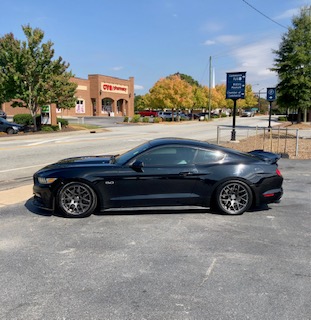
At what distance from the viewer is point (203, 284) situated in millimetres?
3312

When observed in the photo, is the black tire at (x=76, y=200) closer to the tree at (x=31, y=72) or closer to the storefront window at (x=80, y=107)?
the tree at (x=31, y=72)

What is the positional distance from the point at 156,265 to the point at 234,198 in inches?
89.0

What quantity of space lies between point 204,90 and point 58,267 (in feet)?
245

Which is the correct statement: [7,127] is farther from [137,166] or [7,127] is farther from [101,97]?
[101,97]

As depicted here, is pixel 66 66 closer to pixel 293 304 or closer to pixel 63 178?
pixel 63 178

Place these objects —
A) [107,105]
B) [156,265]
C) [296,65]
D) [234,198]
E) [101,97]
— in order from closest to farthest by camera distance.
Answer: [156,265], [234,198], [296,65], [101,97], [107,105]

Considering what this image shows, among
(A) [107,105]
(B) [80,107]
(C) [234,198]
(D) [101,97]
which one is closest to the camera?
(C) [234,198]

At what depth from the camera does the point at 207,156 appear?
5.55 meters

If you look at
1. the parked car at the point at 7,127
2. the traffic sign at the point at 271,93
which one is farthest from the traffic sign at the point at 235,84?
the parked car at the point at 7,127

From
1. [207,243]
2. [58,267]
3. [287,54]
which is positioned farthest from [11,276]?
[287,54]

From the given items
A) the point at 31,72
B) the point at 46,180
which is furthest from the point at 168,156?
the point at 31,72

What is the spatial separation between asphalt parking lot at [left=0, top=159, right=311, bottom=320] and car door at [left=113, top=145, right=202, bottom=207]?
0.98 ft

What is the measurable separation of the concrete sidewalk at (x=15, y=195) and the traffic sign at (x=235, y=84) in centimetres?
1300

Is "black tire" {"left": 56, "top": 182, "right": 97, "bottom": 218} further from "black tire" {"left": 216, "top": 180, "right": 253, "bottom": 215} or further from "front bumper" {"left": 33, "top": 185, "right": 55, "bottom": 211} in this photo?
"black tire" {"left": 216, "top": 180, "right": 253, "bottom": 215}
